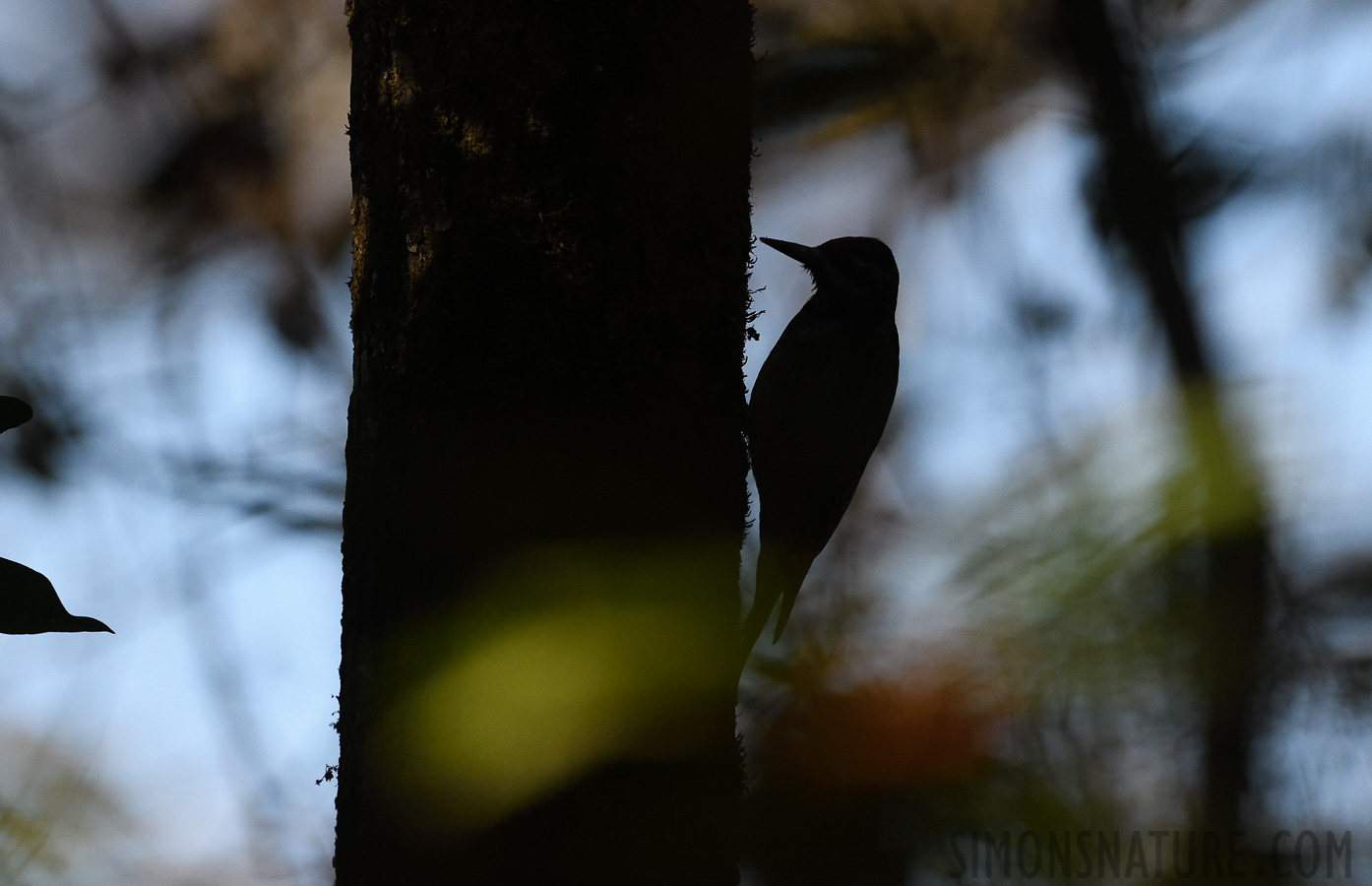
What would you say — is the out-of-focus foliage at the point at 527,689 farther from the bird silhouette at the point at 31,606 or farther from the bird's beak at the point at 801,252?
the bird's beak at the point at 801,252

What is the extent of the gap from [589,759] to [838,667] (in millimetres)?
1502

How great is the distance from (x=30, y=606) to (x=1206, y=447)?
93.5 inches

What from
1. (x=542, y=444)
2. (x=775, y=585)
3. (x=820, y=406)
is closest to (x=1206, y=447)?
(x=820, y=406)

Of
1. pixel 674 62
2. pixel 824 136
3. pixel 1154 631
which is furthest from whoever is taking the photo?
pixel 824 136

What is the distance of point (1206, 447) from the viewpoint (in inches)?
99.0

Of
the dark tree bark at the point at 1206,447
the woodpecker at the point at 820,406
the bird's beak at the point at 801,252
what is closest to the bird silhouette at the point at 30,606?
the woodpecker at the point at 820,406

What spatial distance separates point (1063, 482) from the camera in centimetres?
247

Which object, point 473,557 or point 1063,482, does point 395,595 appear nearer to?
point 473,557

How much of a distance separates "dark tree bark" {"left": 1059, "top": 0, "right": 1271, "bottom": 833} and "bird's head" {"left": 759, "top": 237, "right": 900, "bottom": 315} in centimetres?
65

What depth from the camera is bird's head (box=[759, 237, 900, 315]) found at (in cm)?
308

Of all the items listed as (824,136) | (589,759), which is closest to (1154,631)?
(589,759)

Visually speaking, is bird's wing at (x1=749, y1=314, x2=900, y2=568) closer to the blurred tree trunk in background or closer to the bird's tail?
the bird's tail

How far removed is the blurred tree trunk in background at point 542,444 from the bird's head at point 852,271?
1542 millimetres

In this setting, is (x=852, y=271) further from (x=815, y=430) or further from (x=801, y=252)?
(x=815, y=430)
